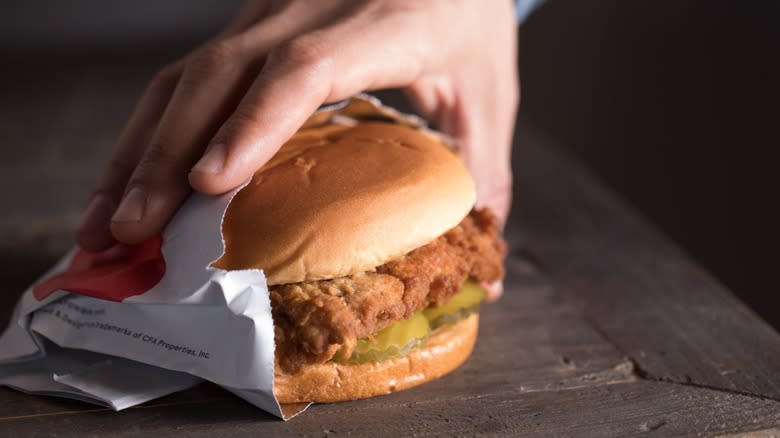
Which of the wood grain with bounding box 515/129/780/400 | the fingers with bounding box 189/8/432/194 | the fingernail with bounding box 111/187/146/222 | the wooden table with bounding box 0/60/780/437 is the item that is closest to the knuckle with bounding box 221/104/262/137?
the fingers with bounding box 189/8/432/194

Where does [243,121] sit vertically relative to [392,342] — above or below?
above

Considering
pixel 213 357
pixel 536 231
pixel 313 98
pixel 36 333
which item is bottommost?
pixel 536 231

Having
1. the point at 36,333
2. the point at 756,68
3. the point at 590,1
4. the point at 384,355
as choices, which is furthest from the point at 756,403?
the point at 590,1

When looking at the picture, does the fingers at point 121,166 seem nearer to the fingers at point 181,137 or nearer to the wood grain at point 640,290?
the fingers at point 181,137

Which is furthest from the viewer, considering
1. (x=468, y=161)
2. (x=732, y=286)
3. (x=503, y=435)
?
(x=732, y=286)

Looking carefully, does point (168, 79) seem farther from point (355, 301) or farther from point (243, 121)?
point (355, 301)

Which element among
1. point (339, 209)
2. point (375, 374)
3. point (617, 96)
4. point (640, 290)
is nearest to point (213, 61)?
point (339, 209)

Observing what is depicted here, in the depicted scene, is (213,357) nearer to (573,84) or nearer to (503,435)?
(503,435)
